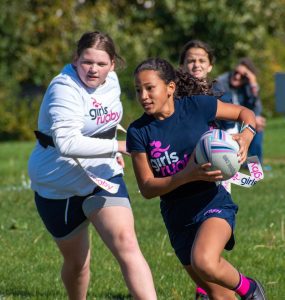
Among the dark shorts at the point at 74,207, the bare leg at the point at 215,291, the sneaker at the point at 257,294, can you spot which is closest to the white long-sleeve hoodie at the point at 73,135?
the dark shorts at the point at 74,207

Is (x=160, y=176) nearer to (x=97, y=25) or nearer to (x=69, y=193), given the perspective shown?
(x=69, y=193)

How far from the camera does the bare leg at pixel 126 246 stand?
596cm

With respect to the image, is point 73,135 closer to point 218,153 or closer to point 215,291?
point 218,153

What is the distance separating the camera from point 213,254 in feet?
19.2

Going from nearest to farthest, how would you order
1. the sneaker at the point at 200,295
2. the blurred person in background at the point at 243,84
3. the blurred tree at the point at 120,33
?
the sneaker at the point at 200,295
the blurred person in background at the point at 243,84
the blurred tree at the point at 120,33

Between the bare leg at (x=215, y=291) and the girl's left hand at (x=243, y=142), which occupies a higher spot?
the girl's left hand at (x=243, y=142)

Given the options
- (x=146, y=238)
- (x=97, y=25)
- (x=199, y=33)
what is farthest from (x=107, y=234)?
Result: (x=199, y=33)

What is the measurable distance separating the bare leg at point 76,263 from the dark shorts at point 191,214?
616 millimetres

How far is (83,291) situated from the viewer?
6.64 m

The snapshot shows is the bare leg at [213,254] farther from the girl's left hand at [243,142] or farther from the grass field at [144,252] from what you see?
the grass field at [144,252]

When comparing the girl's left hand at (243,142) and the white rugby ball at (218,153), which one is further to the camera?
the girl's left hand at (243,142)

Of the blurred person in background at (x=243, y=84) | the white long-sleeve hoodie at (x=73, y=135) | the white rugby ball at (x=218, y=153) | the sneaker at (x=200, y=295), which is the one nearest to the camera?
the white rugby ball at (x=218, y=153)

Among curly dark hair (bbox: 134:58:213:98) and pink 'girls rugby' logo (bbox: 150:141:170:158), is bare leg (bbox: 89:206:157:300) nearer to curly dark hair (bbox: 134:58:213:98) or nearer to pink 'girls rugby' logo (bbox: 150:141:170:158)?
pink 'girls rugby' logo (bbox: 150:141:170:158)

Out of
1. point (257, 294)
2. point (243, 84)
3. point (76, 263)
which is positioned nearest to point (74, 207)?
point (76, 263)
